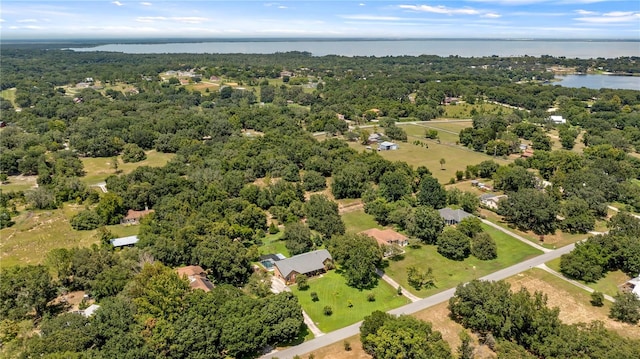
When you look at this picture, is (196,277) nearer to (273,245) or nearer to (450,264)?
(273,245)

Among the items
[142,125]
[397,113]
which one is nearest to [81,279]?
[142,125]

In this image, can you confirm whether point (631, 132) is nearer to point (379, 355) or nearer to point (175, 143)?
point (379, 355)

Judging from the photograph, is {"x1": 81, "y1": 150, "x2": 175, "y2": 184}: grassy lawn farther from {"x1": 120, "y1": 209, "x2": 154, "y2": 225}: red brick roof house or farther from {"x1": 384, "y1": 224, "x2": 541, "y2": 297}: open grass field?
{"x1": 384, "y1": 224, "x2": 541, "y2": 297}: open grass field

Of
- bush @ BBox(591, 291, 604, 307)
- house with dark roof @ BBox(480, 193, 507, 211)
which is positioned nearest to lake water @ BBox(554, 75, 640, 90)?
house with dark roof @ BBox(480, 193, 507, 211)

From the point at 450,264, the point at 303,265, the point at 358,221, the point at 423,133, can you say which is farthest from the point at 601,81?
the point at 303,265

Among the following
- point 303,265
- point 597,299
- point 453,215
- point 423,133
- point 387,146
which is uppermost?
point 423,133

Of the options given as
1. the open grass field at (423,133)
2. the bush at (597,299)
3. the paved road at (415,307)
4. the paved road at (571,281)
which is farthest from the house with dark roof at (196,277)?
the open grass field at (423,133)
